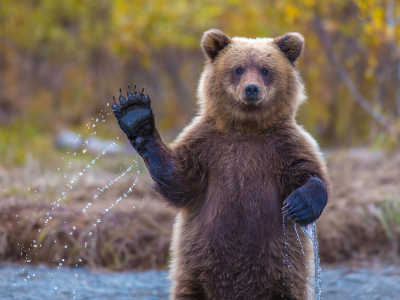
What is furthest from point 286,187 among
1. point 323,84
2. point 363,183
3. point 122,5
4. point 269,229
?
point 323,84

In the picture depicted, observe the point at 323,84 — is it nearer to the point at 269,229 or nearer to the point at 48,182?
the point at 48,182

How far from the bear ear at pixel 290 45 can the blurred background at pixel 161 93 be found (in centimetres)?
275

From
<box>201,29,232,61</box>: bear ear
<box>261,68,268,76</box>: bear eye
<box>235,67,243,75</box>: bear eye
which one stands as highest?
<box>201,29,232,61</box>: bear ear

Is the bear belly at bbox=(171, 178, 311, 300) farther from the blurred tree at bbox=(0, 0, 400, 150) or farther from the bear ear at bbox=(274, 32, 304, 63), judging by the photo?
the blurred tree at bbox=(0, 0, 400, 150)

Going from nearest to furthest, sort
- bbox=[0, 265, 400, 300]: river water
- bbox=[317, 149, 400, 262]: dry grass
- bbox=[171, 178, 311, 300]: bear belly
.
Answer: bbox=[171, 178, 311, 300]: bear belly
bbox=[0, 265, 400, 300]: river water
bbox=[317, 149, 400, 262]: dry grass

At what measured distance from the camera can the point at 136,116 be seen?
3992 mm

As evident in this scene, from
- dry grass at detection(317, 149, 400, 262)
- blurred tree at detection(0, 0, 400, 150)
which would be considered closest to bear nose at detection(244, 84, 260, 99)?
dry grass at detection(317, 149, 400, 262)

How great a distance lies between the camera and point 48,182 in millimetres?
7605

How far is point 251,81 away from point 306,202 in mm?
813

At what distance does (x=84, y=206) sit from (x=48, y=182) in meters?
0.89

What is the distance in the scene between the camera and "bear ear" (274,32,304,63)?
171 inches

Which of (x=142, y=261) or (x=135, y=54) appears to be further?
(x=135, y=54)

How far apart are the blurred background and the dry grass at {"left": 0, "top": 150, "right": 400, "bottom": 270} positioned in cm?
1

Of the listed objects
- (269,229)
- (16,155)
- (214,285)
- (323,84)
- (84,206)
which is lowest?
(214,285)
